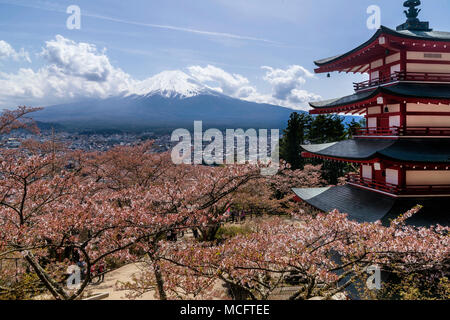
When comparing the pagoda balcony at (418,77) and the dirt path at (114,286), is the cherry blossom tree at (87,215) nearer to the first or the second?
the dirt path at (114,286)

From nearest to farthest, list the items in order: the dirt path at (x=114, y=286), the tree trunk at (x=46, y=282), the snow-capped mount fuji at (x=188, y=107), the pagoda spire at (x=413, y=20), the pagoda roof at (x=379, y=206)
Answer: the tree trunk at (x=46, y=282)
the pagoda roof at (x=379, y=206)
the dirt path at (x=114, y=286)
the pagoda spire at (x=413, y=20)
the snow-capped mount fuji at (x=188, y=107)

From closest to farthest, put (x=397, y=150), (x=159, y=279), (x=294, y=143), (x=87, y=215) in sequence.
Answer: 1. (x=87, y=215)
2. (x=159, y=279)
3. (x=397, y=150)
4. (x=294, y=143)

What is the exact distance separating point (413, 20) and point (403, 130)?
4358mm

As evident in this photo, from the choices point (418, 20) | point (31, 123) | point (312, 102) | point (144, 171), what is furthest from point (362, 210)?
point (31, 123)

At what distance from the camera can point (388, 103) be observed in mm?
7613

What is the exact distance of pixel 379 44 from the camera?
7.15 m

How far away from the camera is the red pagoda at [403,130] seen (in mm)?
6598

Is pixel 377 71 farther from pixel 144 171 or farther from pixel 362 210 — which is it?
pixel 144 171

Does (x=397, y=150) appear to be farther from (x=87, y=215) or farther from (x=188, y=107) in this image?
(x=188, y=107)

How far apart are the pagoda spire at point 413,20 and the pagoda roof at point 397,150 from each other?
4162 mm

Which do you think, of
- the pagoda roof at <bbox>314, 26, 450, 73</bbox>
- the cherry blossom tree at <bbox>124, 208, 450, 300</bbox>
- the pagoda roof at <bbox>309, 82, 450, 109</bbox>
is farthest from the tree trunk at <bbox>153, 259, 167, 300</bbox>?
the pagoda roof at <bbox>314, 26, 450, 73</bbox>

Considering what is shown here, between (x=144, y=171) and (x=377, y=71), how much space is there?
11.6 m

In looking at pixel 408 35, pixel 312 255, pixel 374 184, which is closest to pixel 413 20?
pixel 408 35

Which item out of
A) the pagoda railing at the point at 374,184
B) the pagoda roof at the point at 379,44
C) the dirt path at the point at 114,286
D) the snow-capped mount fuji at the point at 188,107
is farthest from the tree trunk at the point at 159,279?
the snow-capped mount fuji at the point at 188,107
